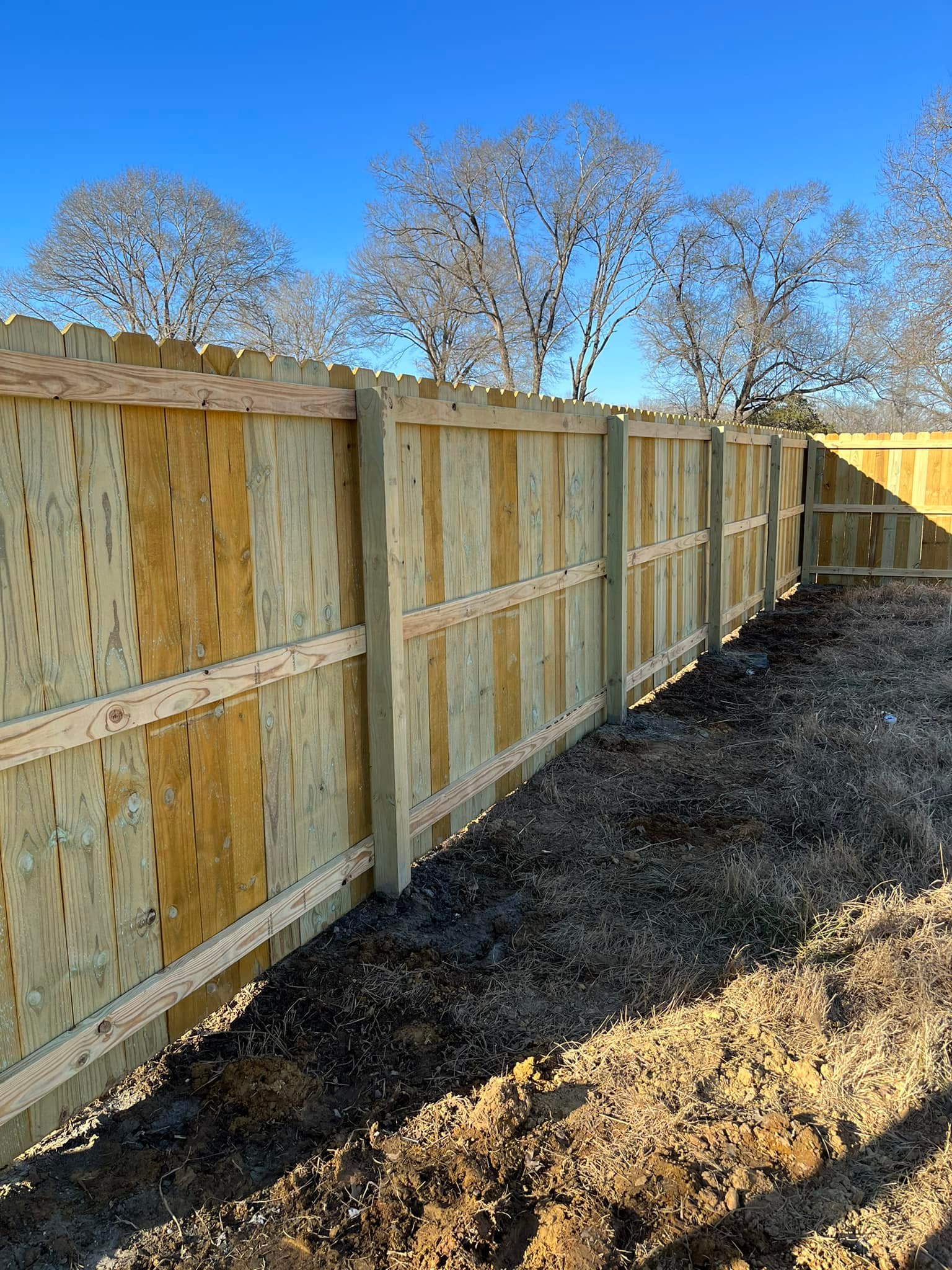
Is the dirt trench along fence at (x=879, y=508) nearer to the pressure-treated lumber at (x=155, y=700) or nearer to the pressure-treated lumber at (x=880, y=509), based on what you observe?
the pressure-treated lumber at (x=880, y=509)

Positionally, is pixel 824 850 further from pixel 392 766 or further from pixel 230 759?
pixel 230 759

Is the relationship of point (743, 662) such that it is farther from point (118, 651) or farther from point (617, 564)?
point (118, 651)

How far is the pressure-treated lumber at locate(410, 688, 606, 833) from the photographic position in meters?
3.91

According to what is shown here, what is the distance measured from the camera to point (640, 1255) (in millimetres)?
1957

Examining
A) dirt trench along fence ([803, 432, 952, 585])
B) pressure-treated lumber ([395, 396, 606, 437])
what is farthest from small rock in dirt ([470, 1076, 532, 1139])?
dirt trench along fence ([803, 432, 952, 585])

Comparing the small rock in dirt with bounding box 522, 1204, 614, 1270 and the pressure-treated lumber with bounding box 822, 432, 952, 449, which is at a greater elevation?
the pressure-treated lumber with bounding box 822, 432, 952, 449

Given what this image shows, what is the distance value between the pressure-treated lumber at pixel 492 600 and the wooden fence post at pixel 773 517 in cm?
540

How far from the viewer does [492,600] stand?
172 inches

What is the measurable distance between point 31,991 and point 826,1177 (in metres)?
1.96

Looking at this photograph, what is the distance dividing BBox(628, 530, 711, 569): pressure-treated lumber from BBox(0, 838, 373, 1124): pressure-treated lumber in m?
3.46

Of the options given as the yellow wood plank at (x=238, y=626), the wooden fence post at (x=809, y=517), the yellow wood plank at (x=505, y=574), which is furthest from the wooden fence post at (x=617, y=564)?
the wooden fence post at (x=809, y=517)

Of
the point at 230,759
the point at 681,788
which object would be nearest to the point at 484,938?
the point at 230,759

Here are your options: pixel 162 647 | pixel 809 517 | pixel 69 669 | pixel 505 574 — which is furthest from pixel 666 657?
pixel 809 517

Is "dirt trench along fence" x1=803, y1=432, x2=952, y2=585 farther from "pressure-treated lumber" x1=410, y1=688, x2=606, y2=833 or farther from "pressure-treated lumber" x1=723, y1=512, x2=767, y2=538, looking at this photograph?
"pressure-treated lumber" x1=410, y1=688, x2=606, y2=833
